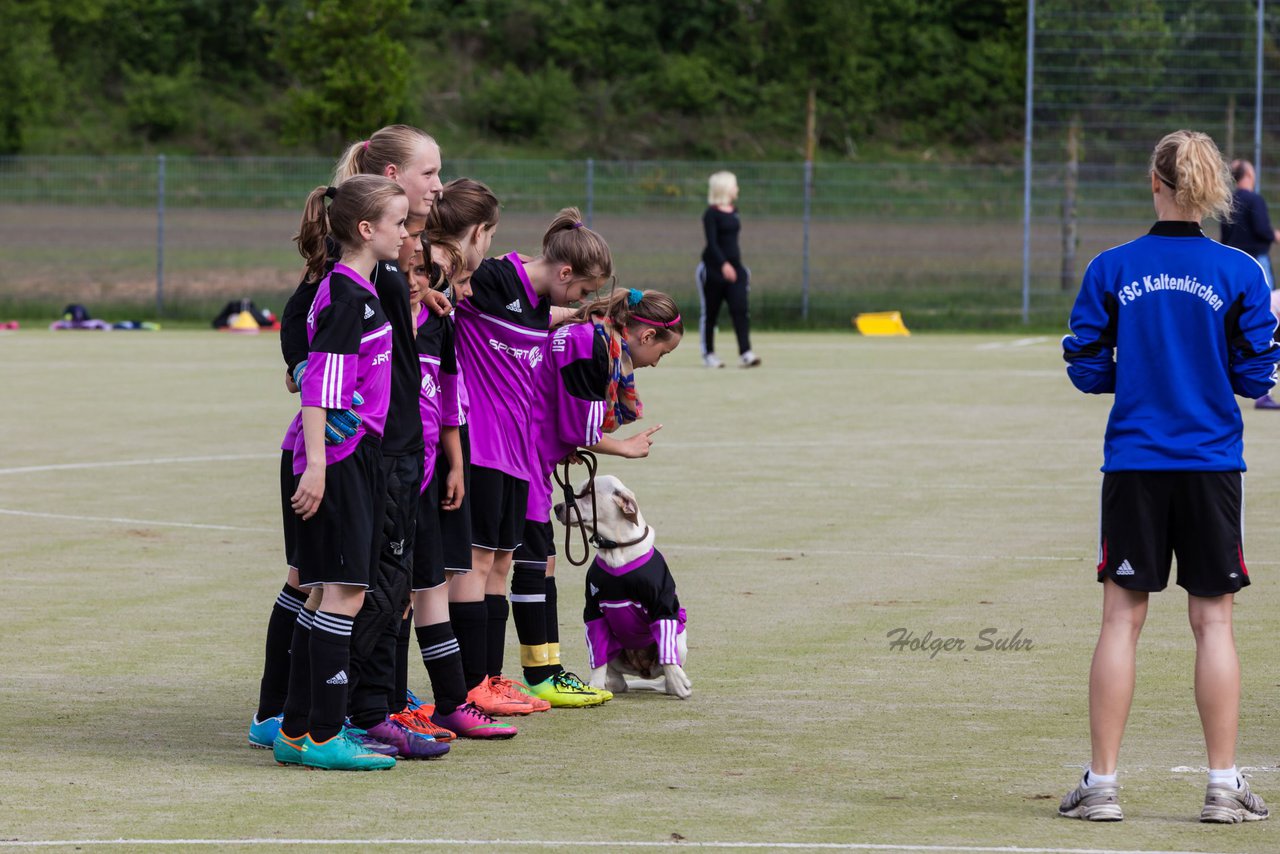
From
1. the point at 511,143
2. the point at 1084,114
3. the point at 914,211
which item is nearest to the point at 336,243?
the point at 1084,114

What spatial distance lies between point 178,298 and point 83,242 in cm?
269

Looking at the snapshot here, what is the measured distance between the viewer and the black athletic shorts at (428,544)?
5.91 metres

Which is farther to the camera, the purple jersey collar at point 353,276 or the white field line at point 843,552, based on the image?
the white field line at point 843,552

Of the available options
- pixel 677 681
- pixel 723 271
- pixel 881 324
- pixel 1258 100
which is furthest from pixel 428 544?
pixel 1258 100

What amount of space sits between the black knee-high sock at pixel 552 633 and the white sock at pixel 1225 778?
2.40 meters

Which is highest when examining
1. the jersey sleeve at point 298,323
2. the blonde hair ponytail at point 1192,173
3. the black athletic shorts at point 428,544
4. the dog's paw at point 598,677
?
the blonde hair ponytail at point 1192,173

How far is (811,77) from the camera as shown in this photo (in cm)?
4759

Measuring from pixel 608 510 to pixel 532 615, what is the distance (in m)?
0.45

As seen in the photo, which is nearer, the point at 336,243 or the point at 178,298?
the point at 336,243

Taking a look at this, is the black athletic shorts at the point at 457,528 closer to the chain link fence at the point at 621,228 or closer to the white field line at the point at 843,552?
the white field line at the point at 843,552

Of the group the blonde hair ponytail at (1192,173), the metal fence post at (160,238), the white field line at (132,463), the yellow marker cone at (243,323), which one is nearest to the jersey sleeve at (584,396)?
the blonde hair ponytail at (1192,173)

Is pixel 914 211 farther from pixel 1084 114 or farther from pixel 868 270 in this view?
pixel 1084 114

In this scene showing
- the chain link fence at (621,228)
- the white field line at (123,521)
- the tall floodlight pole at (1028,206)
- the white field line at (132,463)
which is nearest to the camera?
the white field line at (123,521)

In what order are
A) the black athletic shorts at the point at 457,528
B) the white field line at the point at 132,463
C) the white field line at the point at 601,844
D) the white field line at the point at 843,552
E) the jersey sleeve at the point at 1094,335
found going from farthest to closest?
the white field line at the point at 132,463 → the white field line at the point at 843,552 → the black athletic shorts at the point at 457,528 → the jersey sleeve at the point at 1094,335 → the white field line at the point at 601,844
